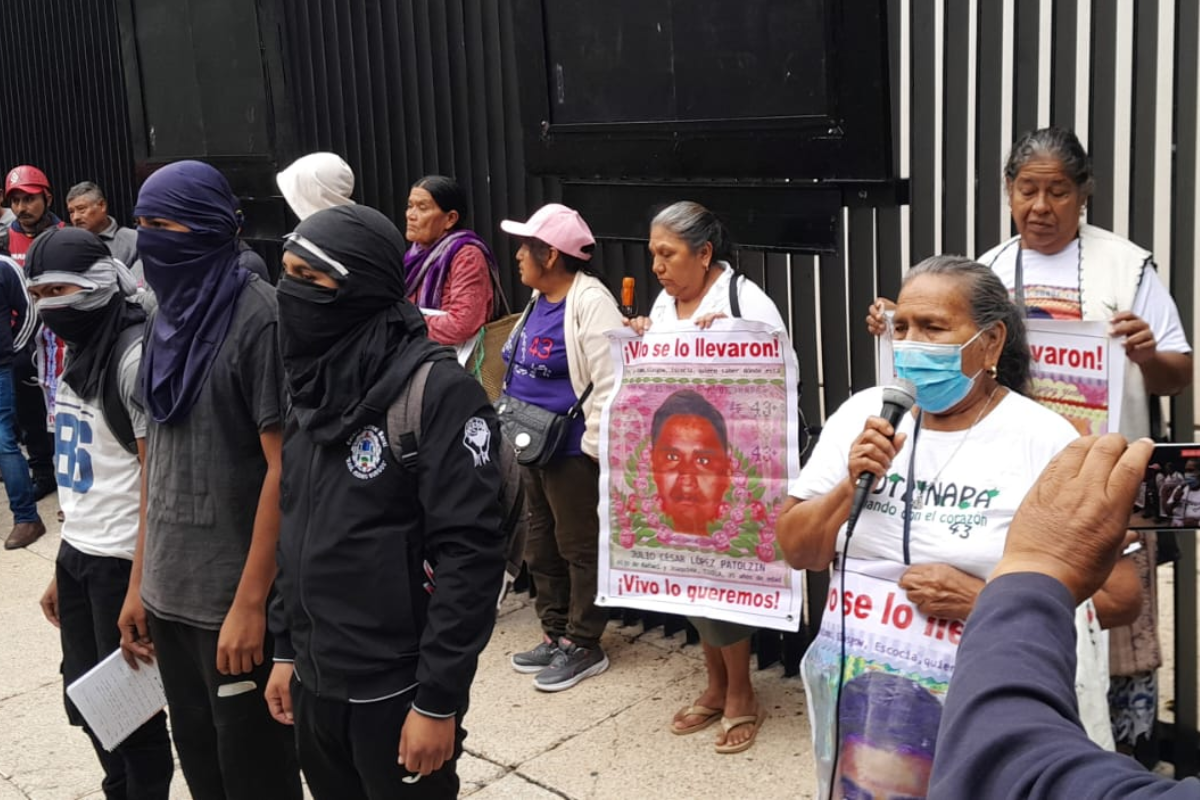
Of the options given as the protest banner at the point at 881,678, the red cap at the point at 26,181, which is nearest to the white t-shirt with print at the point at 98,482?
the protest banner at the point at 881,678

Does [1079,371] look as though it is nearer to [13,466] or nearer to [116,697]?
[116,697]

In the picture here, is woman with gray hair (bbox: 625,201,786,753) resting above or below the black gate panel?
below

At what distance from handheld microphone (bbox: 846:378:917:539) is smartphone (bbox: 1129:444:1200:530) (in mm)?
835

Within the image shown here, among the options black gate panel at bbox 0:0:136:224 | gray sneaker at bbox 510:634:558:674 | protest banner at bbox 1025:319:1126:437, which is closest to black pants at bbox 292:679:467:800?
protest banner at bbox 1025:319:1126:437

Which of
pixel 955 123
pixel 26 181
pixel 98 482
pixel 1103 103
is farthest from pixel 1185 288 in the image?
pixel 26 181

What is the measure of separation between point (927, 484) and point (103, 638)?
8.31ft

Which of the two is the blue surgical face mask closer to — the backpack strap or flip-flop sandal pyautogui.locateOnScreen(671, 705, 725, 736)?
the backpack strap

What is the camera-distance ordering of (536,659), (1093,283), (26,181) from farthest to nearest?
(26,181) < (536,659) < (1093,283)

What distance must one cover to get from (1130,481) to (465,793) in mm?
3388

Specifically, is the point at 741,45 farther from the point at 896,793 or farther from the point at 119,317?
the point at 896,793

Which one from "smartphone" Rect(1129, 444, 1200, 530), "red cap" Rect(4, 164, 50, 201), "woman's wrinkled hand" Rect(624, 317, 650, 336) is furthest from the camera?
"red cap" Rect(4, 164, 50, 201)

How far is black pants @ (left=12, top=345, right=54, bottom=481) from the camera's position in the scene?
878 centimetres

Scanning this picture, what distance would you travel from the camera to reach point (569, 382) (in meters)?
5.04

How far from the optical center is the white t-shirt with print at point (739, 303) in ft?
14.3
